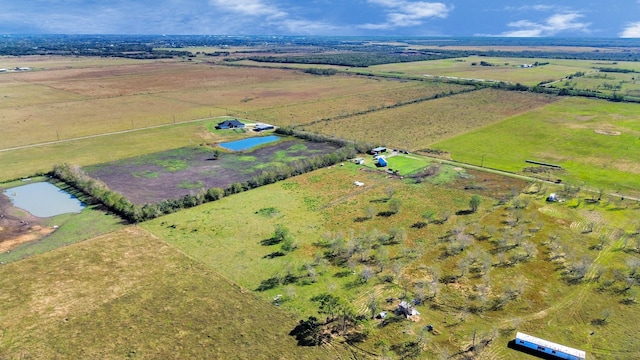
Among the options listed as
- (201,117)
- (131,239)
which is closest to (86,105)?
(201,117)

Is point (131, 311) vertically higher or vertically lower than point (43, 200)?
lower

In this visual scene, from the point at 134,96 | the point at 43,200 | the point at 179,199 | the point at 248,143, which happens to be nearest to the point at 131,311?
the point at 179,199

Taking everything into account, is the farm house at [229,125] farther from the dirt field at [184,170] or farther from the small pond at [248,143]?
the dirt field at [184,170]

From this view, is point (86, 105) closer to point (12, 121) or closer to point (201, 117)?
point (12, 121)

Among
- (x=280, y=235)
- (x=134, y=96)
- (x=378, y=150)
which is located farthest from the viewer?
(x=134, y=96)

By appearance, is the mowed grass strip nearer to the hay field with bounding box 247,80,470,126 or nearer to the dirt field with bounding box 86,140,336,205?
the dirt field with bounding box 86,140,336,205

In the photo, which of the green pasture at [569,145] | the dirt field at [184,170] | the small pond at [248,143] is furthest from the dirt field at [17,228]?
the green pasture at [569,145]

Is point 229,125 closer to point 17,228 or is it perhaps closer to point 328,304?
point 17,228
